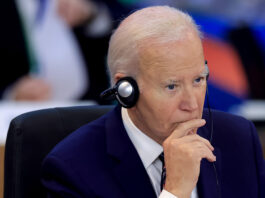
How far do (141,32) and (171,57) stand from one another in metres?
0.10

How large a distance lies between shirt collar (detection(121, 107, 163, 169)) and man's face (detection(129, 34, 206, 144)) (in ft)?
0.25

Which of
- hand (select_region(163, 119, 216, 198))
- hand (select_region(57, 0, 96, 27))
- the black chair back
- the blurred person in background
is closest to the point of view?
hand (select_region(163, 119, 216, 198))

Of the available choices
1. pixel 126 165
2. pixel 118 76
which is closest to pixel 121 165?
pixel 126 165

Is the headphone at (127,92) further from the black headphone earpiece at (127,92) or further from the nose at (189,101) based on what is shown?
the nose at (189,101)

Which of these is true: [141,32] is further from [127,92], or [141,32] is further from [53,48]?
[53,48]

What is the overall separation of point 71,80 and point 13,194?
1.42 metres

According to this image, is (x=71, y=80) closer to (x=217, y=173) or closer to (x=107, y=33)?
(x=107, y=33)

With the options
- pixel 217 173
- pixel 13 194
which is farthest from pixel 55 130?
pixel 217 173

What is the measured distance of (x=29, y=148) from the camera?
1.26 m

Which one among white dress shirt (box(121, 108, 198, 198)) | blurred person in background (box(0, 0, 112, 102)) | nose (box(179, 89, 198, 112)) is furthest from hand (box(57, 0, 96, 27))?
nose (box(179, 89, 198, 112))

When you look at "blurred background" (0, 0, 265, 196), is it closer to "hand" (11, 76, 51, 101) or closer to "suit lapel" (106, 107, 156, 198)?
"hand" (11, 76, 51, 101)

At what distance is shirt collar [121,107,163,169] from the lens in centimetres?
125

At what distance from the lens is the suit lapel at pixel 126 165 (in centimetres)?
119

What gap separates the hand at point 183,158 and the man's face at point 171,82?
0.10 feet
